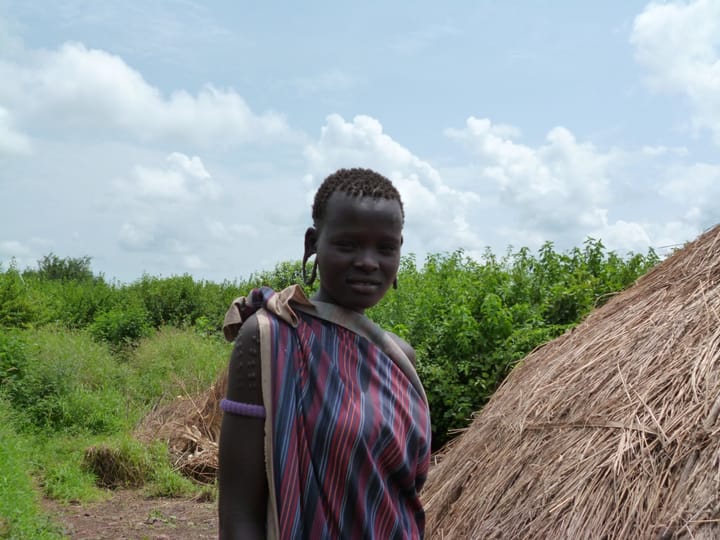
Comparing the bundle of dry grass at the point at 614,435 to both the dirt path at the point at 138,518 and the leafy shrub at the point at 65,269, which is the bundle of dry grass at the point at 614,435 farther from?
the leafy shrub at the point at 65,269

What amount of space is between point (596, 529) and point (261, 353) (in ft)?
6.21

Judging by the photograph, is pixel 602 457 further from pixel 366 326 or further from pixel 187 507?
pixel 187 507

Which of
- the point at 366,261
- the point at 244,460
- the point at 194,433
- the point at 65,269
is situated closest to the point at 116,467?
the point at 194,433

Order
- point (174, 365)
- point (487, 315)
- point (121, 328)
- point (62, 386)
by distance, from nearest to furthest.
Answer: point (487, 315)
point (62, 386)
point (174, 365)
point (121, 328)

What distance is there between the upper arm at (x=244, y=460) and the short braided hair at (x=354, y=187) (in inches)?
13.6

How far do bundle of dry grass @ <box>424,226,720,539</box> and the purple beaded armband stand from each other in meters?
1.82

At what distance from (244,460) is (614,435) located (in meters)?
2.04

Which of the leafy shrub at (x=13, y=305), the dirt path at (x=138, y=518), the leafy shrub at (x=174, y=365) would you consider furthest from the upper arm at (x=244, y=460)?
the leafy shrub at (x=13, y=305)

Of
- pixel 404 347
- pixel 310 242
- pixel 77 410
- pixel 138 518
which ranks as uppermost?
pixel 310 242

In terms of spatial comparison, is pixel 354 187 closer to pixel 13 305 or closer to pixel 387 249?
pixel 387 249

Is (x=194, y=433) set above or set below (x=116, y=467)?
above

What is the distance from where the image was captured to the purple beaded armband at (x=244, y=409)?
1.46 metres

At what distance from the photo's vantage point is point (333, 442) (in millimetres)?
1451

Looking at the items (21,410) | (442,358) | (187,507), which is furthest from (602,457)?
(21,410)
